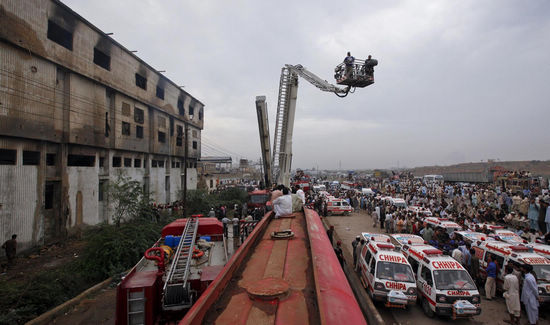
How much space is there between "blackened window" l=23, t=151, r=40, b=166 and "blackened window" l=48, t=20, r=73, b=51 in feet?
A: 23.3

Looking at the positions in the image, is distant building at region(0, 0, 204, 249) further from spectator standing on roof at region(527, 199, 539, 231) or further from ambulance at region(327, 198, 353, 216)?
spectator standing on roof at region(527, 199, 539, 231)

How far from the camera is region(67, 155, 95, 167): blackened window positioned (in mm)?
19016

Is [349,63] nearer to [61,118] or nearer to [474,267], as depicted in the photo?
[474,267]

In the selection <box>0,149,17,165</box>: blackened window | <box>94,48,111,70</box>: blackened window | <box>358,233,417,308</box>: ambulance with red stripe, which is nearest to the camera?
<box>358,233,417,308</box>: ambulance with red stripe

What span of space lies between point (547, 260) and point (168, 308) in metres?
11.0

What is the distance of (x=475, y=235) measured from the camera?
12.4 meters

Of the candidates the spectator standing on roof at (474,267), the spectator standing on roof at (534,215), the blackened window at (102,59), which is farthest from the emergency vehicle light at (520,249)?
the blackened window at (102,59)

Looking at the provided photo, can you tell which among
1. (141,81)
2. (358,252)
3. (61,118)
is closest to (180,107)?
(141,81)

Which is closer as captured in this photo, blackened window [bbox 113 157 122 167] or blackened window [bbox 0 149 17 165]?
blackened window [bbox 0 149 17 165]

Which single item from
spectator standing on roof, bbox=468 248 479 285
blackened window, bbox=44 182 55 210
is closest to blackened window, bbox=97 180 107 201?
blackened window, bbox=44 182 55 210

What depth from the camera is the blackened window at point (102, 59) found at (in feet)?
69.5

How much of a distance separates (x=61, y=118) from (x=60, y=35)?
17.4 feet

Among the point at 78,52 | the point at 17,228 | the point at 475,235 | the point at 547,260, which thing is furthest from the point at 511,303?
the point at 78,52

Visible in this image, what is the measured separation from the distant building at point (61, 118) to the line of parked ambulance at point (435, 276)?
17.8 metres
